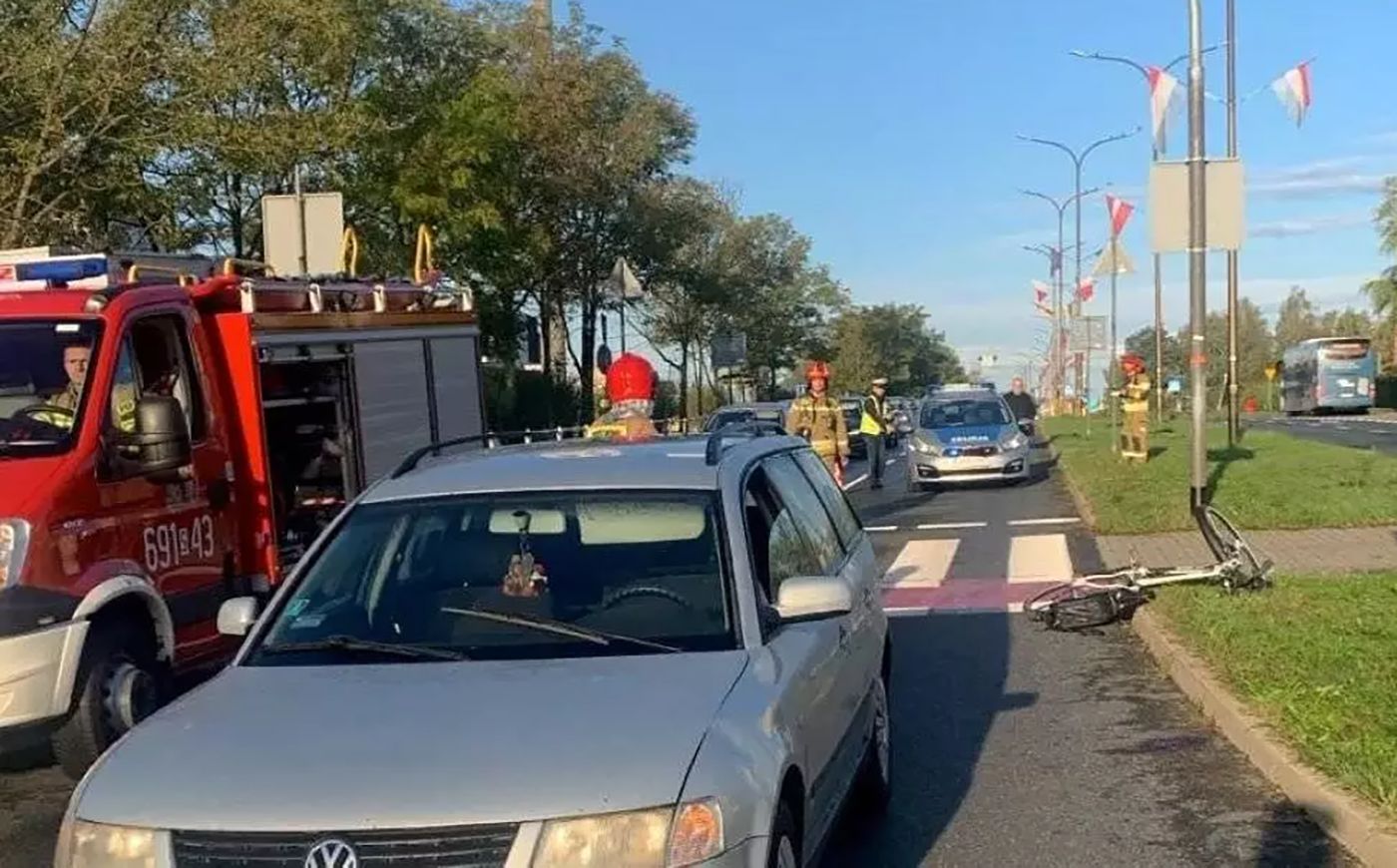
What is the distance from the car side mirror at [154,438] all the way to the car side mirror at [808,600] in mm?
3867

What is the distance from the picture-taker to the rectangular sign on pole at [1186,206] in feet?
52.7

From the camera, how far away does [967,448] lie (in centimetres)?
2527

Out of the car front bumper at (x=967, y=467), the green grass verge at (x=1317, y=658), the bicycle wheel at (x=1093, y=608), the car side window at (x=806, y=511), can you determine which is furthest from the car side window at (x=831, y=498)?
the car front bumper at (x=967, y=467)

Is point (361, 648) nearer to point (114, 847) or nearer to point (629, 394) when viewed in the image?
point (114, 847)

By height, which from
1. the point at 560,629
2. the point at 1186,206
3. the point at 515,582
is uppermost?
the point at 1186,206

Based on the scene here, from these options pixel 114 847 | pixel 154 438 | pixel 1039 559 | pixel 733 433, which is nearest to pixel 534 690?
pixel 114 847

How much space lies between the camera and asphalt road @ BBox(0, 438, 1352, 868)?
6414mm

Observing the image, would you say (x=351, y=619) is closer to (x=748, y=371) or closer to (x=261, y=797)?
(x=261, y=797)

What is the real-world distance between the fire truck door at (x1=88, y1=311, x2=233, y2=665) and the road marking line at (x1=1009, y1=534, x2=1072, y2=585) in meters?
7.66

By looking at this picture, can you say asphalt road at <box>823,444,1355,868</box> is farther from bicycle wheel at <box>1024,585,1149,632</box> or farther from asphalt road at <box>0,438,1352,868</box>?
bicycle wheel at <box>1024,585,1149,632</box>

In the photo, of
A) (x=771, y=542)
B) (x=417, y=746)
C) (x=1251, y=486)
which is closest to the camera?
(x=417, y=746)


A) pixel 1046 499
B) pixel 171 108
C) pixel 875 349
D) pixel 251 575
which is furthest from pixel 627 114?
pixel 875 349

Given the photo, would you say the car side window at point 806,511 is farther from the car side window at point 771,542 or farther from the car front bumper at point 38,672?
the car front bumper at point 38,672

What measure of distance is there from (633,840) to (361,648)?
1.41 m
